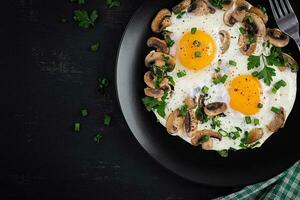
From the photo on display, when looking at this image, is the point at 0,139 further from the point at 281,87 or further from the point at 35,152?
the point at 281,87

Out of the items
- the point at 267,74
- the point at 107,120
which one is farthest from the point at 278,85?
the point at 107,120

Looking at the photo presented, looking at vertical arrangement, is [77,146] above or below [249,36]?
below

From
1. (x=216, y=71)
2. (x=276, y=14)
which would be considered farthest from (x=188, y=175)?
(x=276, y=14)

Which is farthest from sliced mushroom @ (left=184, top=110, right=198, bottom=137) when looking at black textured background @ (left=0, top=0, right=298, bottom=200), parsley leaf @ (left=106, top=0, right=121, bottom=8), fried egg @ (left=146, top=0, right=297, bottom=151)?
parsley leaf @ (left=106, top=0, right=121, bottom=8)

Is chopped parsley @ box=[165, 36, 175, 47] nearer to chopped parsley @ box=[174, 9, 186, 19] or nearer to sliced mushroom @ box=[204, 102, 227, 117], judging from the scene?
chopped parsley @ box=[174, 9, 186, 19]

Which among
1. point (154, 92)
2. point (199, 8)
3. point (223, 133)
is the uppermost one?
point (199, 8)

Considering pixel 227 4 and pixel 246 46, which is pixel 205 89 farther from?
pixel 227 4
